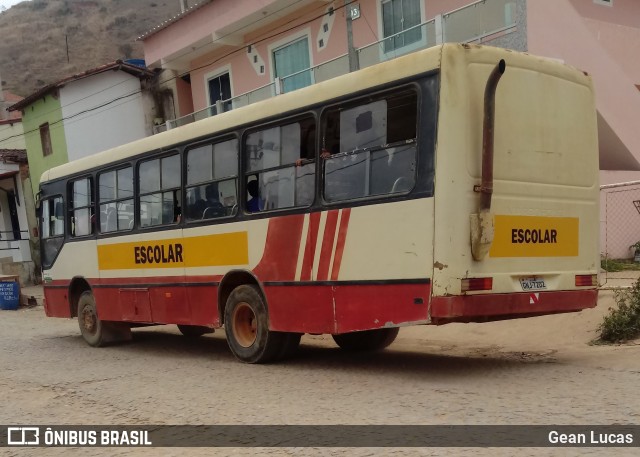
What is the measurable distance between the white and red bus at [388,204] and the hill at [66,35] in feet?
224

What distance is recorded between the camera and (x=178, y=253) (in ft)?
31.0

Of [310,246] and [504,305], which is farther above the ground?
[310,246]

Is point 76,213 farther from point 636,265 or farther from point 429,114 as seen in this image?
point 636,265

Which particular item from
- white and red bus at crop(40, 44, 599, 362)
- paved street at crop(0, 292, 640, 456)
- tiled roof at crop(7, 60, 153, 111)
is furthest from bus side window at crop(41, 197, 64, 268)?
tiled roof at crop(7, 60, 153, 111)

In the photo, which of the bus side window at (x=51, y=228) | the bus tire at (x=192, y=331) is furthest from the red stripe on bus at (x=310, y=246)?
the bus side window at (x=51, y=228)

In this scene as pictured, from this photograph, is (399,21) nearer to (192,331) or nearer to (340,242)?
(192,331)

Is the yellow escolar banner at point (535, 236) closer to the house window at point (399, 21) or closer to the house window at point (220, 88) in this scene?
the house window at point (399, 21)

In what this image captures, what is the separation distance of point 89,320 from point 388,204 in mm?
7094

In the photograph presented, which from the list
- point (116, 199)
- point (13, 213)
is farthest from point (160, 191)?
point (13, 213)

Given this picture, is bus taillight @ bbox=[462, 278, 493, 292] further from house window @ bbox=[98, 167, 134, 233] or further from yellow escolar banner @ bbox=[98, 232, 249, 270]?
house window @ bbox=[98, 167, 134, 233]

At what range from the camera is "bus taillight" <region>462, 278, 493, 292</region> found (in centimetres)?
623

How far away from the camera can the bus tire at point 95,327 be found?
37.8 feet

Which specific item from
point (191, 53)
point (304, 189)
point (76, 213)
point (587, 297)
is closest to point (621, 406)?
point (587, 297)

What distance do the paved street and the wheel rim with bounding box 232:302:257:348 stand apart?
1.06 feet
